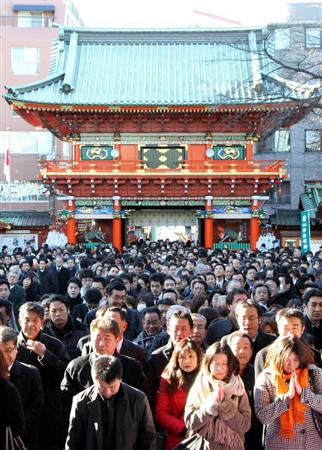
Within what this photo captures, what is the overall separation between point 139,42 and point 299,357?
31.6 metres

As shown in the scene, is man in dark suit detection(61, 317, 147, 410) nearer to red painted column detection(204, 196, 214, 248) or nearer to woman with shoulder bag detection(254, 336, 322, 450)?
woman with shoulder bag detection(254, 336, 322, 450)

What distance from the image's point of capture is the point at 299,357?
5.20 metres

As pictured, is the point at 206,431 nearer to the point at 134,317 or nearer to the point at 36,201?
the point at 134,317

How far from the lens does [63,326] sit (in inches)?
301

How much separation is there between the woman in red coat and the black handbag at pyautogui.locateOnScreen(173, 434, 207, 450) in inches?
23.9

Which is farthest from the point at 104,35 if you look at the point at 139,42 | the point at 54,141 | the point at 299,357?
the point at 299,357

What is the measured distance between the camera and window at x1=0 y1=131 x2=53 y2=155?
41281 millimetres

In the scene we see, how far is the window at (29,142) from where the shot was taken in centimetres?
4128

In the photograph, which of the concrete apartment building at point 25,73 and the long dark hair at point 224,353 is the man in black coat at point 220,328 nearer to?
the long dark hair at point 224,353

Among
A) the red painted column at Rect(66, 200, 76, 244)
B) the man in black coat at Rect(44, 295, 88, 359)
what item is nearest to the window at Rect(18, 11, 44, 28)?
the red painted column at Rect(66, 200, 76, 244)

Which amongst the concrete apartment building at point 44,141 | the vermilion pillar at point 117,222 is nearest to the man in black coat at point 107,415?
the vermilion pillar at point 117,222

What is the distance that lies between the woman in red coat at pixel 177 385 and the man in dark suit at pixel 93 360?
0.80 ft

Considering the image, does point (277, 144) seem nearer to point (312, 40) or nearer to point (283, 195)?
point (283, 195)

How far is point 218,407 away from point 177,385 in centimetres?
95
